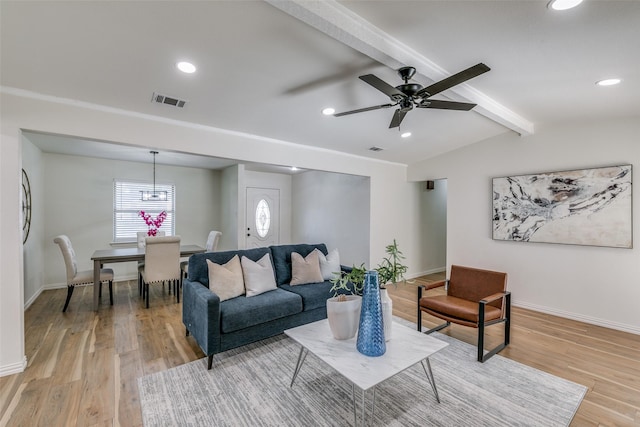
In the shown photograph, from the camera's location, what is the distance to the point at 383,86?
2.10 m

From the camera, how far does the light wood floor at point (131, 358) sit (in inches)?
78.2

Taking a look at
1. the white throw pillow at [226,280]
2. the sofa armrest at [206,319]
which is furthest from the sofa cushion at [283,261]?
the sofa armrest at [206,319]

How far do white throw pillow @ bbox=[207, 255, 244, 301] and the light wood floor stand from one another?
2.05 ft

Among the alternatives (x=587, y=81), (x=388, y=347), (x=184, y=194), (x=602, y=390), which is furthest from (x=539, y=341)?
(x=184, y=194)

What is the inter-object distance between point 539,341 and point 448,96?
113 inches

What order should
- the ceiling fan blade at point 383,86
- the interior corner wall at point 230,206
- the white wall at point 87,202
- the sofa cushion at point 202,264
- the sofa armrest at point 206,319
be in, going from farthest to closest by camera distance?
the interior corner wall at point 230,206
the white wall at point 87,202
the sofa cushion at point 202,264
the sofa armrest at point 206,319
the ceiling fan blade at point 383,86

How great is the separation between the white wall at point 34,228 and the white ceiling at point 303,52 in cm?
271

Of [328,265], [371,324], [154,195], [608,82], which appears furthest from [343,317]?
[154,195]

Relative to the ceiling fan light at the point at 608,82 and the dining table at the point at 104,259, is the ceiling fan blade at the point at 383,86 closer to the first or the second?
the ceiling fan light at the point at 608,82

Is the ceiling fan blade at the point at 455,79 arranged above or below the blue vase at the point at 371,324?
above

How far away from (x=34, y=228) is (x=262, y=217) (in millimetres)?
4142

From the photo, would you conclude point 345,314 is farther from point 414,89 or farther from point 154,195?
point 154,195

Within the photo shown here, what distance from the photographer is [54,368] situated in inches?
98.0

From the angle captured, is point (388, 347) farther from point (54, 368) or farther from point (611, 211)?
point (611, 211)
